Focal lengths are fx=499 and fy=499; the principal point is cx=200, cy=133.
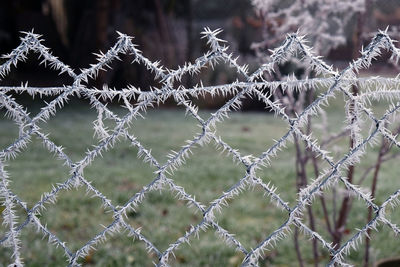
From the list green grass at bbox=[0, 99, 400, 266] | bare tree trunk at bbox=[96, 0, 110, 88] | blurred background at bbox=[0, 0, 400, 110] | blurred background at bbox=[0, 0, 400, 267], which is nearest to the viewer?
blurred background at bbox=[0, 0, 400, 267]

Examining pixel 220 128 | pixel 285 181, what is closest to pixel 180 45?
pixel 220 128

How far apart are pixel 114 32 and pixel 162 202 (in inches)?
277

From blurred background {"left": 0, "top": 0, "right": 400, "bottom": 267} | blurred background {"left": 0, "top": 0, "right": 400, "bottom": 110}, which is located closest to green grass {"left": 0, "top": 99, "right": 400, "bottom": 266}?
blurred background {"left": 0, "top": 0, "right": 400, "bottom": 267}

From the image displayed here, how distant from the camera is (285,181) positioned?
4859 millimetres

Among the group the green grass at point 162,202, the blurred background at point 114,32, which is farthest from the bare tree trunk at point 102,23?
the green grass at point 162,202

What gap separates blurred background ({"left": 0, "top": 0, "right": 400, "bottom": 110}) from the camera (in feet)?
35.0

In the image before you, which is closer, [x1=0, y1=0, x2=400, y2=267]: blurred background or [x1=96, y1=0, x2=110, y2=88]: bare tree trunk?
[x1=0, y1=0, x2=400, y2=267]: blurred background

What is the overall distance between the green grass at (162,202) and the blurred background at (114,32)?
11.5 feet

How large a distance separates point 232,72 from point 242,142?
4.44m

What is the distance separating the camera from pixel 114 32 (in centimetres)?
1057

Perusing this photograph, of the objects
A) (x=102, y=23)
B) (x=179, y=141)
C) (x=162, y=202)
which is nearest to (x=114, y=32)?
(x=102, y=23)

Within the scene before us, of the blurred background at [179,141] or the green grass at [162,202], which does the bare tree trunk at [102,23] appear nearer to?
the blurred background at [179,141]

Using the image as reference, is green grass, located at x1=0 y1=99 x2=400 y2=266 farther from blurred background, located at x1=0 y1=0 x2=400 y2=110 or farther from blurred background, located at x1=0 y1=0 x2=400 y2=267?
blurred background, located at x1=0 y1=0 x2=400 y2=110

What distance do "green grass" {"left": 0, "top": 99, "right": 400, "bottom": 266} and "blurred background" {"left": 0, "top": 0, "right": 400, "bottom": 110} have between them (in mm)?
3491
